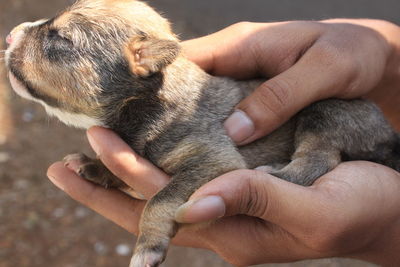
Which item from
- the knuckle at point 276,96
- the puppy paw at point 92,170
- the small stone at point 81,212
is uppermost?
the knuckle at point 276,96

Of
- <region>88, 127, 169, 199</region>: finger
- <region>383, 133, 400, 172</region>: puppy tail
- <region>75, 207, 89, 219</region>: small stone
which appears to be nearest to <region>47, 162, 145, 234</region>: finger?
<region>88, 127, 169, 199</region>: finger

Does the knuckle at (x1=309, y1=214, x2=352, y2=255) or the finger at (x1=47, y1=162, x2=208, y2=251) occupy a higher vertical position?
the knuckle at (x1=309, y1=214, x2=352, y2=255)

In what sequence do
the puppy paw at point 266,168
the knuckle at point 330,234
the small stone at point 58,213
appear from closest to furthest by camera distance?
the knuckle at point 330,234, the puppy paw at point 266,168, the small stone at point 58,213

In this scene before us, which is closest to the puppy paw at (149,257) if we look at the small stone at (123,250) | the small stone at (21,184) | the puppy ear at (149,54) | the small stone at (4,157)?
the puppy ear at (149,54)

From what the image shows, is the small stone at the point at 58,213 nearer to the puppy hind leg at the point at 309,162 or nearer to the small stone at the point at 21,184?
the small stone at the point at 21,184

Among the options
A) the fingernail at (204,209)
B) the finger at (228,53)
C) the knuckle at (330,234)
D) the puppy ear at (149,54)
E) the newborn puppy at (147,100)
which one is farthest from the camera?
the finger at (228,53)

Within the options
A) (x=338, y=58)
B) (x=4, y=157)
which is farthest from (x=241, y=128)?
(x=4, y=157)

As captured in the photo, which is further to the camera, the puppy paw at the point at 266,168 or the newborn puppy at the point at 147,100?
the puppy paw at the point at 266,168

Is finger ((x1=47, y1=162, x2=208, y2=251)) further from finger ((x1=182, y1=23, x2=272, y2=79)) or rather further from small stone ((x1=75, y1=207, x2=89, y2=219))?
small stone ((x1=75, y1=207, x2=89, y2=219))
